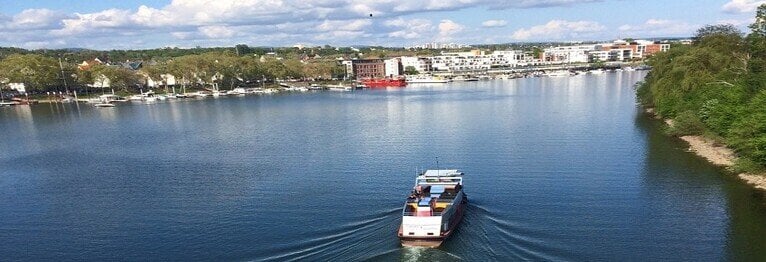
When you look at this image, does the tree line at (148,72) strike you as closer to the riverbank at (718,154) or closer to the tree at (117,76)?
the tree at (117,76)

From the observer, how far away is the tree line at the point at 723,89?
3525 cm

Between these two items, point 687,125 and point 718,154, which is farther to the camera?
point 687,125

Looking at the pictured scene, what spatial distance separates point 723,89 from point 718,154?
760 cm

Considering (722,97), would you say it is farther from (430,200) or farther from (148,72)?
(148,72)

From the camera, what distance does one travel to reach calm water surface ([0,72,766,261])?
83.8ft

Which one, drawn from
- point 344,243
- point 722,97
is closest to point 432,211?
point 344,243

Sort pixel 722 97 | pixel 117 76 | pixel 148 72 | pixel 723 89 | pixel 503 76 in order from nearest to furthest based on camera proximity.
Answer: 1. pixel 722 97
2. pixel 723 89
3. pixel 117 76
4. pixel 148 72
5. pixel 503 76

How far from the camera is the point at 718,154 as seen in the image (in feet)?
137

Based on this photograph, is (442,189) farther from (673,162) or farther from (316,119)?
(316,119)

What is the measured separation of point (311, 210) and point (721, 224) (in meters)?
22.2

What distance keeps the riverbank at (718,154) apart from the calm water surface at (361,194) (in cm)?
94

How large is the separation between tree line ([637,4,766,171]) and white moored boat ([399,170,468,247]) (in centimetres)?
1913

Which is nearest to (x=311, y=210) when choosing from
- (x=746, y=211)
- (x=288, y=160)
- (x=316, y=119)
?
(x=288, y=160)

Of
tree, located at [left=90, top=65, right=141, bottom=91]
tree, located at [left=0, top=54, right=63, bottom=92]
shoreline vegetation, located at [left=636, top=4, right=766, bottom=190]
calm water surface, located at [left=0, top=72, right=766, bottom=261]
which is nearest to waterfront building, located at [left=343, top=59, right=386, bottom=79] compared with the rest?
tree, located at [left=90, top=65, right=141, bottom=91]
